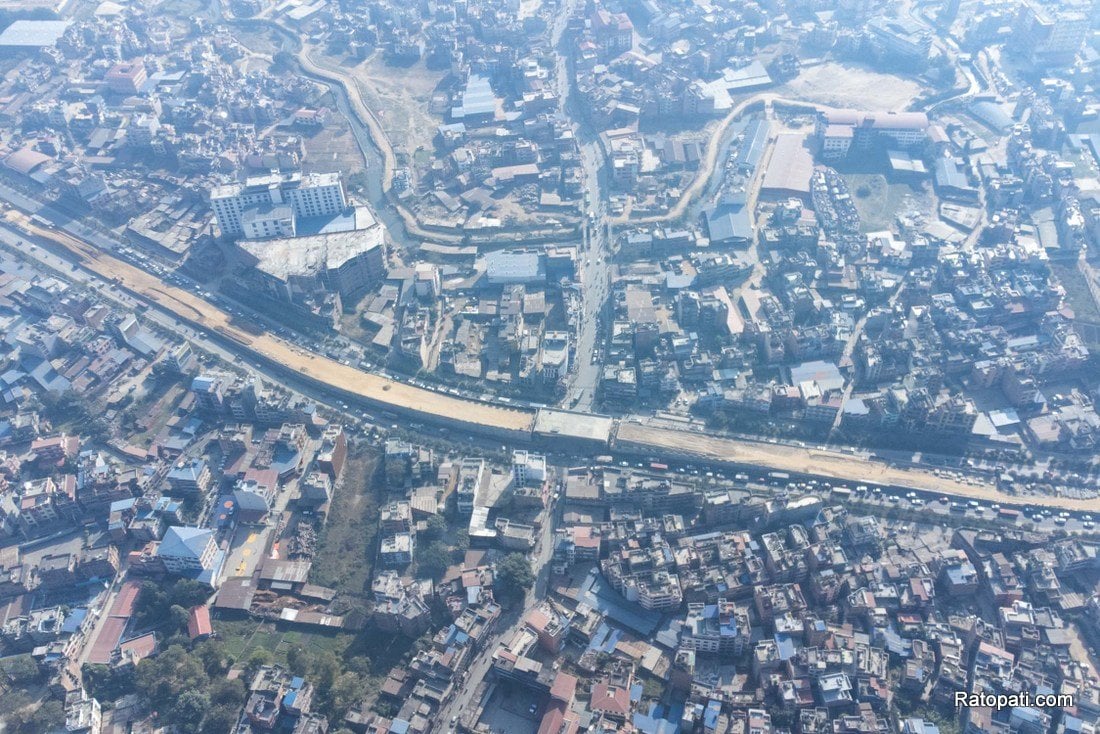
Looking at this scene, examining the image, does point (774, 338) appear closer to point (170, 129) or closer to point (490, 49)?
point (490, 49)

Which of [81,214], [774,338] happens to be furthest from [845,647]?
[81,214]

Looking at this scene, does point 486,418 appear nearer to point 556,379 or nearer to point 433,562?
point 556,379

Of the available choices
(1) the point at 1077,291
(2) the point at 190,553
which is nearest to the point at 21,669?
(2) the point at 190,553

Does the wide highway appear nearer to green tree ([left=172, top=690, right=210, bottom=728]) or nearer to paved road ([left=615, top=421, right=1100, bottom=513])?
paved road ([left=615, top=421, right=1100, bottom=513])

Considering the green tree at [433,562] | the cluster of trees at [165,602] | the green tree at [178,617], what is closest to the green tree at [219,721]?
the green tree at [178,617]

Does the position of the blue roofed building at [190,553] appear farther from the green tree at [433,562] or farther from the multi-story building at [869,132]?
the multi-story building at [869,132]
